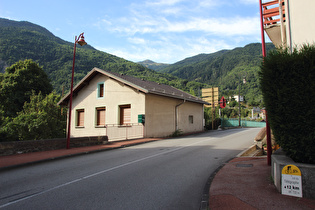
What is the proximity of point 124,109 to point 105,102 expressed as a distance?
241 cm

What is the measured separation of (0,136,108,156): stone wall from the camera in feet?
31.7

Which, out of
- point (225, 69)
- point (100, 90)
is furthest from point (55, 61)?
point (225, 69)

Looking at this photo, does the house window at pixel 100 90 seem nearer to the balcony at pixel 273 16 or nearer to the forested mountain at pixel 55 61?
the balcony at pixel 273 16

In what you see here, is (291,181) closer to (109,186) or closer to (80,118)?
(109,186)

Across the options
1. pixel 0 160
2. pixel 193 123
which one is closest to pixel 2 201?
pixel 0 160

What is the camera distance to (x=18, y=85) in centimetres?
3192

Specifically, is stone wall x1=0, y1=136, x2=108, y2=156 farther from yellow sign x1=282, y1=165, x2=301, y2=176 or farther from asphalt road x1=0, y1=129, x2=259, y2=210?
yellow sign x1=282, y1=165, x2=301, y2=176

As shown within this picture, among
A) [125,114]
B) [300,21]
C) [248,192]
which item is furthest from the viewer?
[125,114]

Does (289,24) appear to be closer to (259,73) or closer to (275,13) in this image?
(275,13)

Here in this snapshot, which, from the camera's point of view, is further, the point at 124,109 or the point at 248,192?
the point at 124,109

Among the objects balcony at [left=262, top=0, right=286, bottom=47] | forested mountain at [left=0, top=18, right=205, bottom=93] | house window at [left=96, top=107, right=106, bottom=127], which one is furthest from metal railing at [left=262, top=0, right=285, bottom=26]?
forested mountain at [left=0, top=18, right=205, bottom=93]

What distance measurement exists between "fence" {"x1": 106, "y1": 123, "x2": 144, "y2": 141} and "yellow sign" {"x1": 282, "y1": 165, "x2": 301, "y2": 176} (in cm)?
1344

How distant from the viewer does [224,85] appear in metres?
130

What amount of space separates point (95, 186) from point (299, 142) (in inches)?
177
